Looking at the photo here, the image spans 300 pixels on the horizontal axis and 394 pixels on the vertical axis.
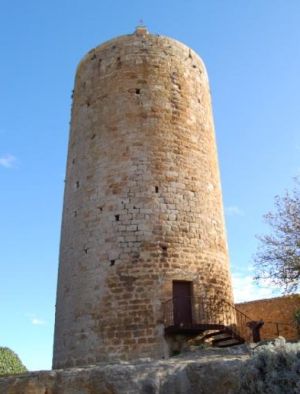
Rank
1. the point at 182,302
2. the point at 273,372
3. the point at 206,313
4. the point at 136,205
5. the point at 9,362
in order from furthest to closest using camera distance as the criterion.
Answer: the point at 9,362 → the point at 136,205 → the point at 206,313 → the point at 182,302 → the point at 273,372

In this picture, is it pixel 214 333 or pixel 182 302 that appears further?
pixel 182 302

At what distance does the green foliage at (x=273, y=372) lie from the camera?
663 cm

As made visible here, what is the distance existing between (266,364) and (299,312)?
7.49 metres

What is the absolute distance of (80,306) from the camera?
13000 millimetres

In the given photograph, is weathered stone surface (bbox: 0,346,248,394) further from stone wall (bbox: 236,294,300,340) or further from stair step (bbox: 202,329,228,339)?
stone wall (bbox: 236,294,300,340)

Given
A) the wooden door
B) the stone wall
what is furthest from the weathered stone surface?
the stone wall

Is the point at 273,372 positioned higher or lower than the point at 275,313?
lower

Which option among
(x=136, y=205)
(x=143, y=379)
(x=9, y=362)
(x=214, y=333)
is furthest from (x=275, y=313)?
(x=143, y=379)

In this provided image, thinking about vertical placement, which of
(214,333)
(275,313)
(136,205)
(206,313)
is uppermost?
(136,205)

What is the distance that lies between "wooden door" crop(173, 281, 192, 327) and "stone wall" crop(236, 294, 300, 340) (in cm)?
522

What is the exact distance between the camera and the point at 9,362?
19953 millimetres

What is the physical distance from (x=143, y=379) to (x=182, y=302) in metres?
5.49

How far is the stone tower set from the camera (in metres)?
12.5

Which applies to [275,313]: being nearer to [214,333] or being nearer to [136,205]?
[214,333]
